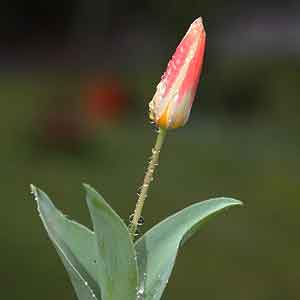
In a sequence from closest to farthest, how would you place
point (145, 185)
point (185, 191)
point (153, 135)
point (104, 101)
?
point (145, 185), point (185, 191), point (153, 135), point (104, 101)

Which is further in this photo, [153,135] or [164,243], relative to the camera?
[153,135]

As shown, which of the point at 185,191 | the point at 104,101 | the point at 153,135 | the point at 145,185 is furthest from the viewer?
the point at 104,101

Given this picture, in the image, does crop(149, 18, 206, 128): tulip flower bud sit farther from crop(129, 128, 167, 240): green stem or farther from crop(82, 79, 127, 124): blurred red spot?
crop(82, 79, 127, 124): blurred red spot

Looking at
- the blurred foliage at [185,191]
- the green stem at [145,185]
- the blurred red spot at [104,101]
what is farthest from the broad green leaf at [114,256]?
the blurred red spot at [104,101]

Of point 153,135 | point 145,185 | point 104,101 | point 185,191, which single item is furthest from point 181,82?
point 104,101

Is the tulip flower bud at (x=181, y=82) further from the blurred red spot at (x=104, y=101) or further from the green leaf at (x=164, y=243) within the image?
the blurred red spot at (x=104, y=101)

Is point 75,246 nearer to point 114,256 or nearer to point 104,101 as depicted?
point 114,256
